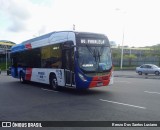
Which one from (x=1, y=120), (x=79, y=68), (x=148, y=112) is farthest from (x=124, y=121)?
(x=79, y=68)

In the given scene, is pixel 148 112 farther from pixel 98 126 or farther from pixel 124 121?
pixel 98 126

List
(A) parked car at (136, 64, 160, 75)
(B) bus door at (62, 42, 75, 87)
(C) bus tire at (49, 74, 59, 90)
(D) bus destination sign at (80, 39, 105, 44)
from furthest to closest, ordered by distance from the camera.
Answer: (A) parked car at (136, 64, 160, 75) < (C) bus tire at (49, 74, 59, 90) < (D) bus destination sign at (80, 39, 105, 44) < (B) bus door at (62, 42, 75, 87)

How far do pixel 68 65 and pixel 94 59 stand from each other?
55.9 inches

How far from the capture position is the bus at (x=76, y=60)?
42.4 ft

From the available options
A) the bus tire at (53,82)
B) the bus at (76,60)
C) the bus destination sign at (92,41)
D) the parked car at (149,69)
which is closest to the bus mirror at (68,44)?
the bus at (76,60)

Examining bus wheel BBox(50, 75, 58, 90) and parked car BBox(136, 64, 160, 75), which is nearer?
bus wheel BBox(50, 75, 58, 90)

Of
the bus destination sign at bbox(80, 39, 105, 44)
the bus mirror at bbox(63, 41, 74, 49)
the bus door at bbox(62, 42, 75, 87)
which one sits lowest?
the bus door at bbox(62, 42, 75, 87)

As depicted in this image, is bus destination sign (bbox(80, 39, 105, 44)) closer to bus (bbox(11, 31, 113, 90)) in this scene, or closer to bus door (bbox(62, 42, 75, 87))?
bus (bbox(11, 31, 113, 90))

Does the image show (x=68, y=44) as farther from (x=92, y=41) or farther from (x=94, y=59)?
(x=94, y=59)

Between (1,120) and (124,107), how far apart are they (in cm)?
438

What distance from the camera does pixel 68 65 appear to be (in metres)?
13.6

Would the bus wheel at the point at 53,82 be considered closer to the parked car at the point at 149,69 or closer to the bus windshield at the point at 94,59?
the bus windshield at the point at 94,59

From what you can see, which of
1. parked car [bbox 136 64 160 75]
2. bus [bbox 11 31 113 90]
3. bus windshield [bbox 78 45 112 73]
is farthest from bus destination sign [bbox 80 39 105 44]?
parked car [bbox 136 64 160 75]

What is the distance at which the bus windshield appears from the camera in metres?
13.0
